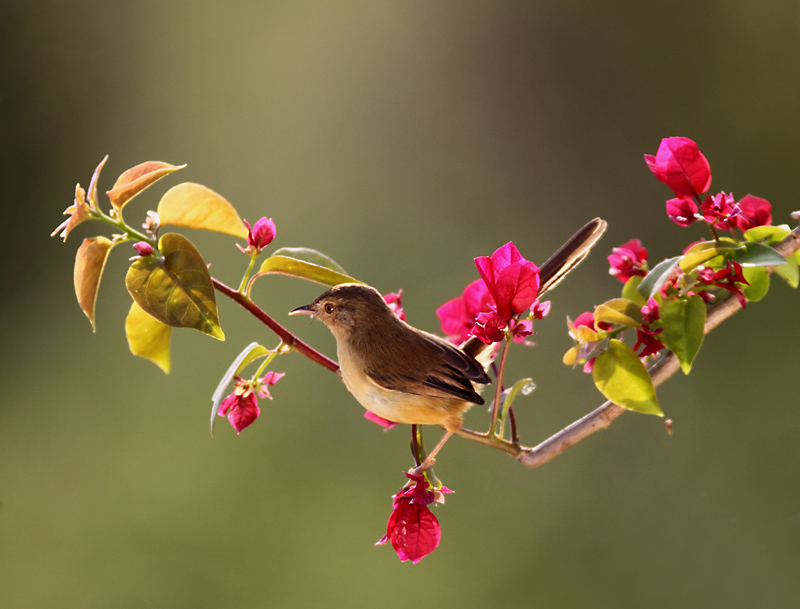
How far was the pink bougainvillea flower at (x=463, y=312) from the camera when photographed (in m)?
0.76

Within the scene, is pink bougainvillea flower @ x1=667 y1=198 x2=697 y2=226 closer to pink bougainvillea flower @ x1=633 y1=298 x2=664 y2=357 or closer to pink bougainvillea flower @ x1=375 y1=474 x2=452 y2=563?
pink bougainvillea flower @ x1=633 y1=298 x2=664 y2=357

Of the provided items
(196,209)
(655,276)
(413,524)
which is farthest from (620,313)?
(196,209)

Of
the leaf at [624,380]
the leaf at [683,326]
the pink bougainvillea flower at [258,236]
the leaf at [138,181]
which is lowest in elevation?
the leaf at [624,380]

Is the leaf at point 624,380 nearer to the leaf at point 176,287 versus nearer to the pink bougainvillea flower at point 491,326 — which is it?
the pink bougainvillea flower at point 491,326

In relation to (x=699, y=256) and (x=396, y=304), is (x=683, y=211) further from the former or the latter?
(x=396, y=304)

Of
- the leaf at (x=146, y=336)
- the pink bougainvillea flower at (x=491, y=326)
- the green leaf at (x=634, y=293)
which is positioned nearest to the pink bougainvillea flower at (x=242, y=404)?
the leaf at (x=146, y=336)

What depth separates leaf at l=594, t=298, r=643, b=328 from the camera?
0.56 metres

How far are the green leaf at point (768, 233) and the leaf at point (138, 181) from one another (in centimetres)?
47

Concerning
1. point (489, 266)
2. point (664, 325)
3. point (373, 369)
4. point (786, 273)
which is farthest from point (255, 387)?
point (786, 273)

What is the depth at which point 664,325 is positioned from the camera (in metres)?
0.56

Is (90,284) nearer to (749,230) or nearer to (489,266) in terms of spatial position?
(489,266)

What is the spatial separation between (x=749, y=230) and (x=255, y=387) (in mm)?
458

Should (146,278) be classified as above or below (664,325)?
above

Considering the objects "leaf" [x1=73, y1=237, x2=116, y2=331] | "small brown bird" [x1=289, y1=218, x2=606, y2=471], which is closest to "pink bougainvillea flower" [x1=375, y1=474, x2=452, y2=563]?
"small brown bird" [x1=289, y1=218, x2=606, y2=471]
